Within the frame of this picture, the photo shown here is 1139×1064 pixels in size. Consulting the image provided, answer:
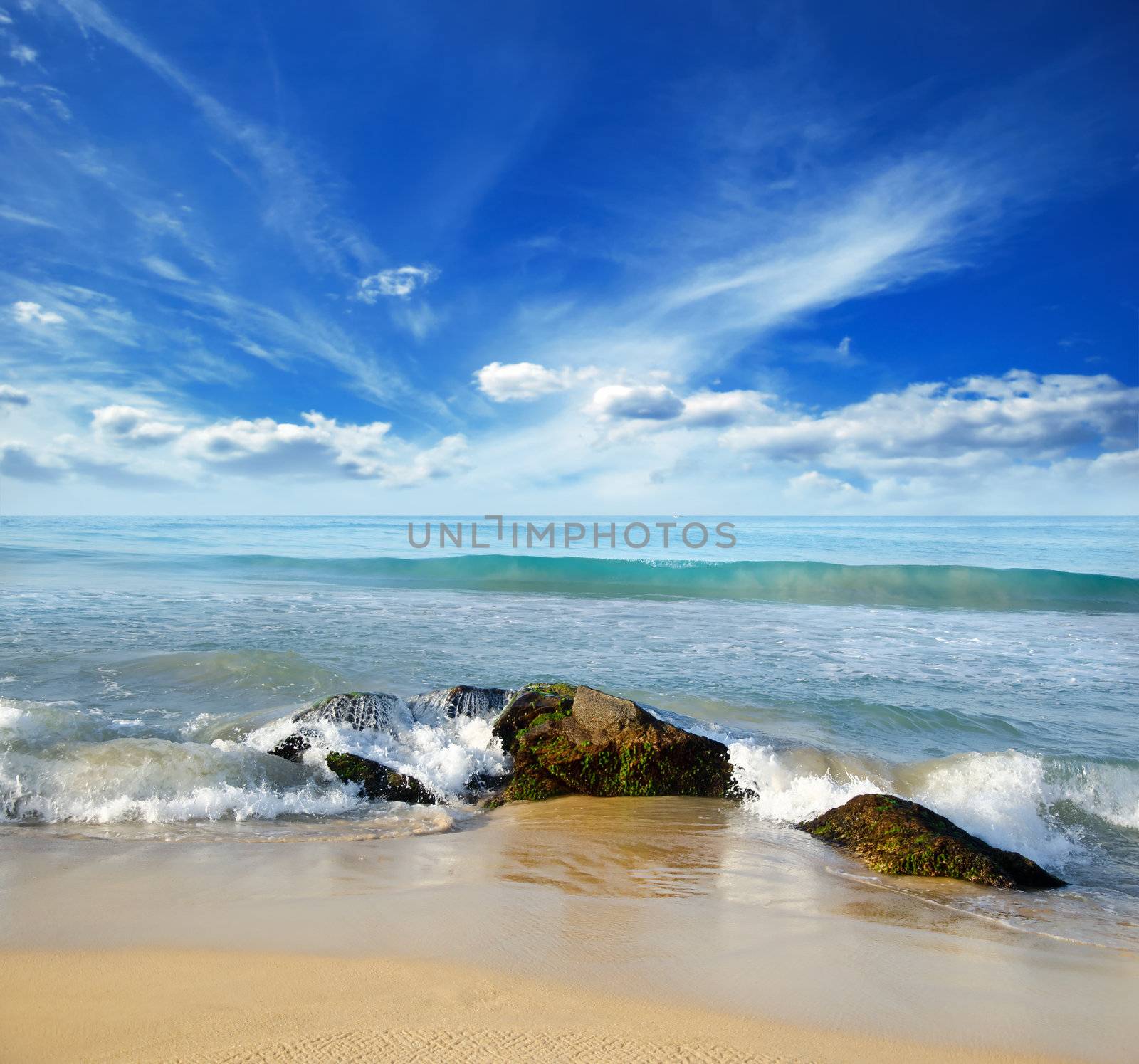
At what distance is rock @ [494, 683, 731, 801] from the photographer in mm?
5980

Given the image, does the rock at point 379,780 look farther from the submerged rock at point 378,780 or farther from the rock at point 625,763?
the rock at point 625,763

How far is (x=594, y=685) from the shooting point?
9273 millimetres

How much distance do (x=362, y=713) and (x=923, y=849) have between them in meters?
4.56

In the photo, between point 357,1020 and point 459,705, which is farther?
point 459,705

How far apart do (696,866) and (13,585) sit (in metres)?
19.2

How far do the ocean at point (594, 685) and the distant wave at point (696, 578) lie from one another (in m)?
0.32

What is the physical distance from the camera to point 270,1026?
242 centimetres

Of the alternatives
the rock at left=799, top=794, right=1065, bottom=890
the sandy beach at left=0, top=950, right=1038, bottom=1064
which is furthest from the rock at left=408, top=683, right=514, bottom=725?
the sandy beach at left=0, top=950, right=1038, bottom=1064

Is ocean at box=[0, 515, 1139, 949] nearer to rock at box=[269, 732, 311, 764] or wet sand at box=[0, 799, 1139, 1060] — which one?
rock at box=[269, 732, 311, 764]

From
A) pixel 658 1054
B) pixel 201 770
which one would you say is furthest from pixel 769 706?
pixel 658 1054

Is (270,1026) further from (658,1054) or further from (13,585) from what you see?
(13,585)

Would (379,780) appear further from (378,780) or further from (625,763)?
(625,763)

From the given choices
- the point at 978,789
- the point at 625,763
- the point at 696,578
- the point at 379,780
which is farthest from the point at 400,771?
the point at 696,578

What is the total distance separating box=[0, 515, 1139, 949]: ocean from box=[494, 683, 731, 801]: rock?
284 mm
